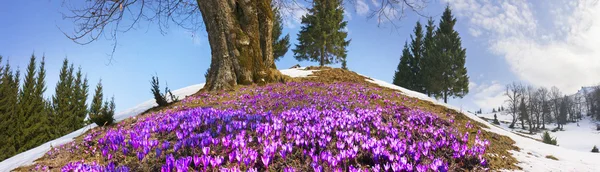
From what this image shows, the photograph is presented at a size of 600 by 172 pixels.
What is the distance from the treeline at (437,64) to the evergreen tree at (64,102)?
4493 cm

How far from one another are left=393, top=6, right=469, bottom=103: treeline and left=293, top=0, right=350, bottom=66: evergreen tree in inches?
503

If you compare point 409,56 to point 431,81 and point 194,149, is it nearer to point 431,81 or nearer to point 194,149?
point 431,81

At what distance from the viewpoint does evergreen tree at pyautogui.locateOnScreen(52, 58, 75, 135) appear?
38281 mm

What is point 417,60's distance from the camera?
4397cm

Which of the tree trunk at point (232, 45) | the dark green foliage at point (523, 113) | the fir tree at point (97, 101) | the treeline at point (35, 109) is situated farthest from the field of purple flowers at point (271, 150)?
the dark green foliage at point (523, 113)

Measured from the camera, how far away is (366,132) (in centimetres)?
343

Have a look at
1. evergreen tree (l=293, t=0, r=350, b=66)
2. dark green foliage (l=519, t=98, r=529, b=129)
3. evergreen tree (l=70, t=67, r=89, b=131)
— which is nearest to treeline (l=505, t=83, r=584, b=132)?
dark green foliage (l=519, t=98, r=529, b=129)

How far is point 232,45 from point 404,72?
38.3 metres

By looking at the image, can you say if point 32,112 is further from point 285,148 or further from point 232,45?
point 285,148

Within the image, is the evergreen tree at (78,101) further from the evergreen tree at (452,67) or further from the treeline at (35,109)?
the evergreen tree at (452,67)

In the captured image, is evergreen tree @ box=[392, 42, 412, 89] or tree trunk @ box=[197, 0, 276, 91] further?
evergreen tree @ box=[392, 42, 412, 89]

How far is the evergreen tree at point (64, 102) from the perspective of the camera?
38281mm

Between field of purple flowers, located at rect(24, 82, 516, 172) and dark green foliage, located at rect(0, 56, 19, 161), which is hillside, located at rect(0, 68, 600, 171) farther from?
dark green foliage, located at rect(0, 56, 19, 161)

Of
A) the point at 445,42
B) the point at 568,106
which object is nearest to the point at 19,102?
the point at 445,42
